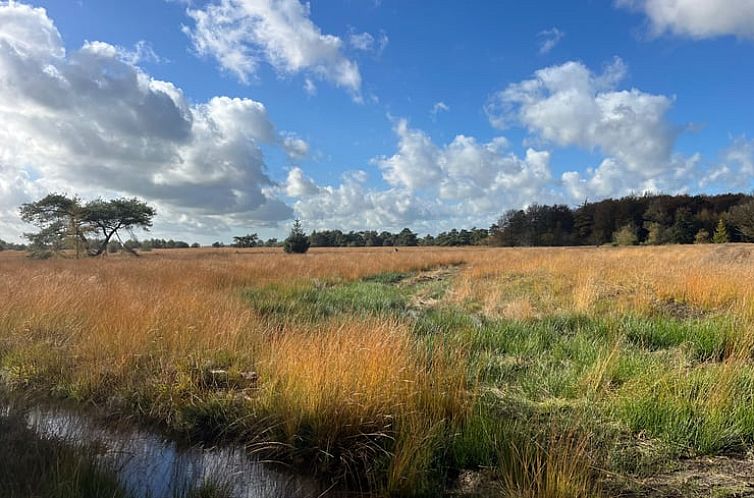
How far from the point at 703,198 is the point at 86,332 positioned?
9586 centimetres

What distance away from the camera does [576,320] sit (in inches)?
286

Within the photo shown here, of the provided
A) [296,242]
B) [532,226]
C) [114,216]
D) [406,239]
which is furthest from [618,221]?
[114,216]

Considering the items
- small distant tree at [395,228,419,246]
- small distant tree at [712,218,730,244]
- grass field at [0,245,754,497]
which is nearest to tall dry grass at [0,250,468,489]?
grass field at [0,245,754,497]

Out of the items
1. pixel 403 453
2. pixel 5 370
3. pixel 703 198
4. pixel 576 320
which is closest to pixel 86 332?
pixel 5 370

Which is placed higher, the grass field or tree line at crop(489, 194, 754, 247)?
tree line at crop(489, 194, 754, 247)

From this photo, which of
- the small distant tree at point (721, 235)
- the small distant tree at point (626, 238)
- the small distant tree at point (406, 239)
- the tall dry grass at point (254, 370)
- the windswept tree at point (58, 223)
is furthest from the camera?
the small distant tree at point (406, 239)

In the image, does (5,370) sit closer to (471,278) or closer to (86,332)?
(86,332)

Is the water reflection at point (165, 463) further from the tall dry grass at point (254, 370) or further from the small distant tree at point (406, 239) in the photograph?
the small distant tree at point (406, 239)

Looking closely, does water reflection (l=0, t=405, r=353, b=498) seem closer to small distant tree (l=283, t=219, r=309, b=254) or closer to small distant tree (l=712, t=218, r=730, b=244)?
small distant tree (l=283, t=219, r=309, b=254)

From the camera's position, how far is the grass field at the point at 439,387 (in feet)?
10.1

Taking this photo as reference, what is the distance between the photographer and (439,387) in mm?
3932

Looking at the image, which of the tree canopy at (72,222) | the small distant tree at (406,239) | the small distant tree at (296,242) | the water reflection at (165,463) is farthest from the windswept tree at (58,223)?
the small distant tree at (406,239)

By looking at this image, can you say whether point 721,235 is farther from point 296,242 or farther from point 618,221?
point 296,242

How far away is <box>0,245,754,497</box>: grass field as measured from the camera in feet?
10.1
